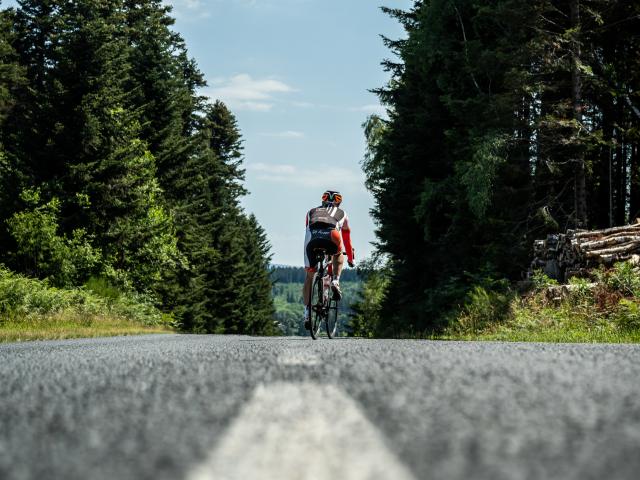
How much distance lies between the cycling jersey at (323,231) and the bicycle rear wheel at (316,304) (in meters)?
0.22

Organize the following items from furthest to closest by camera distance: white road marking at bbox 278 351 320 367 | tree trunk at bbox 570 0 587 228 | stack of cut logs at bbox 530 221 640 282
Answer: tree trunk at bbox 570 0 587 228 < stack of cut logs at bbox 530 221 640 282 < white road marking at bbox 278 351 320 367

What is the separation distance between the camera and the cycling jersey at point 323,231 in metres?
10.1

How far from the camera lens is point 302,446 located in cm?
176

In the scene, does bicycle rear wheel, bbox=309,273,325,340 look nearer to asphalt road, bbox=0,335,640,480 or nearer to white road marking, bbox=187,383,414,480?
asphalt road, bbox=0,335,640,480

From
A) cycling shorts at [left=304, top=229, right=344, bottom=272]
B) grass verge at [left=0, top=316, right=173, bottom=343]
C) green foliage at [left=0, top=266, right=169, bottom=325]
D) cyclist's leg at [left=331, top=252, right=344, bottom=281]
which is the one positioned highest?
cycling shorts at [left=304, top=229, right=344, bottom=272]

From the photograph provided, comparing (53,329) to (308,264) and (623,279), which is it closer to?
(308,264)

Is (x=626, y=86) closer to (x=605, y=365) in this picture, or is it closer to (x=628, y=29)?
(x=628, y=29)

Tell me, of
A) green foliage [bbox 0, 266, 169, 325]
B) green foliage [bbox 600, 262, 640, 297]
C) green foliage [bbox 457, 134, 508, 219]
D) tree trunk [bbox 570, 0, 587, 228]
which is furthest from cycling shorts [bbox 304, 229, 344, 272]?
tree trunk [bbox 570, 0, 587, 228]

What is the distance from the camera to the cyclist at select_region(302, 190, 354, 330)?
1017 centimetres

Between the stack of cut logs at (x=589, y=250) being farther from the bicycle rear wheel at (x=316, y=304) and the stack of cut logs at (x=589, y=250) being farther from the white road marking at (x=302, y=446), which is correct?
the white road marking at (x=302, y=446)

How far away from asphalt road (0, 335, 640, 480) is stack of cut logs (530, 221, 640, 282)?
1167cm

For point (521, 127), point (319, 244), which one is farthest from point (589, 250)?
point (319, 244)

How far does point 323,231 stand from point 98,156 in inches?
849

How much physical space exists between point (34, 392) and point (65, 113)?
27854 millimetres
